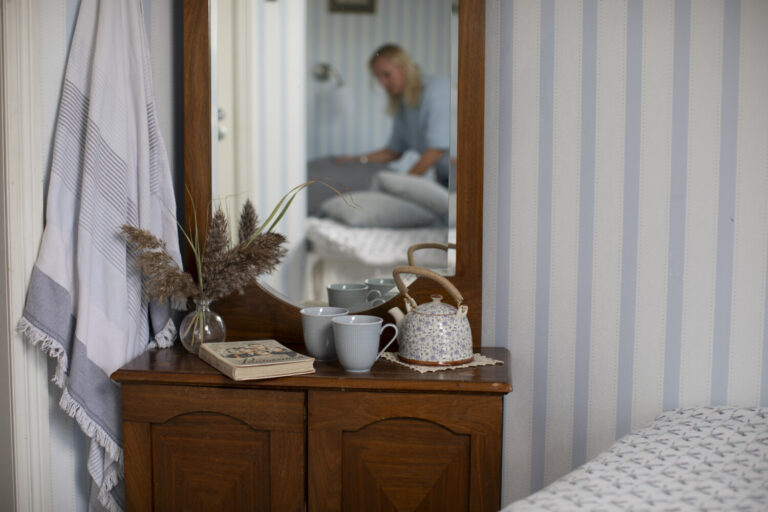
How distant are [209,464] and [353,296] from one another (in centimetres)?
55

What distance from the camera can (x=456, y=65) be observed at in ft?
5.88

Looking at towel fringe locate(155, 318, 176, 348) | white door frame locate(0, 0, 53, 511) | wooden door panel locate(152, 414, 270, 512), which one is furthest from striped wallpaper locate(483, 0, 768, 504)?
white door frame locate(0, 0, 53, 511)

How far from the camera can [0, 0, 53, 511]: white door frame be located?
1.55 metres

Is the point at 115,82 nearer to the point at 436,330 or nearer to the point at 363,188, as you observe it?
the point at 363,188

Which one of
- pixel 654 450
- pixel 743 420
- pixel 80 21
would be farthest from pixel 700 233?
pixel 80 21

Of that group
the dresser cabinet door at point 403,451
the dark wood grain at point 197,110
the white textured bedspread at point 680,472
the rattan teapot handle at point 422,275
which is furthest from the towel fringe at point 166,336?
the white textured bedspread at point 680,472

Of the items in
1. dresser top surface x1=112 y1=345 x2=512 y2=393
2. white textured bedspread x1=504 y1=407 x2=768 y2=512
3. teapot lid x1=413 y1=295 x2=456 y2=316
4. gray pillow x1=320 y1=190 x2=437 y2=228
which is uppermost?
gray pillow x1=320 y1=190 x2=437 y2=228

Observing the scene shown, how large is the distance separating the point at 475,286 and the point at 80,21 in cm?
117

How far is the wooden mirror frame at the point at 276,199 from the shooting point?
1788 mm

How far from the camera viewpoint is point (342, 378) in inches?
60.4

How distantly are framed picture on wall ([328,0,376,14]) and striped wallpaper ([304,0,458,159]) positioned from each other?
13 mm

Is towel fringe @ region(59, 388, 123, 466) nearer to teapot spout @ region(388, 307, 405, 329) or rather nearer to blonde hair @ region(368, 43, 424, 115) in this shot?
teapot spout @ region(388, 307, 405, 329)

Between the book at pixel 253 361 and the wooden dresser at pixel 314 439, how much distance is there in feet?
0.07

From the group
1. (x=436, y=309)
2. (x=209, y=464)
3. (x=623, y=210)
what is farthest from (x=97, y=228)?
(x=623, y=210)
